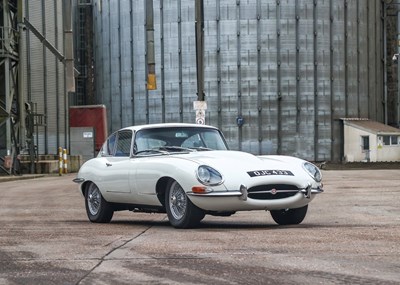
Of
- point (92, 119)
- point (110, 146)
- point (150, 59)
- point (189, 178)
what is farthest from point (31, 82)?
point (189, 178)

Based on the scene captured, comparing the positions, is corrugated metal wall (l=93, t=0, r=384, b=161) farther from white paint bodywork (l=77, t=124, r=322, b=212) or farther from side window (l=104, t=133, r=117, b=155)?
white paint bodywork (l=77, t=124, r=322, b=212)

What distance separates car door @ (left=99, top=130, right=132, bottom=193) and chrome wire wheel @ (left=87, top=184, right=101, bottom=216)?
0.93 ft

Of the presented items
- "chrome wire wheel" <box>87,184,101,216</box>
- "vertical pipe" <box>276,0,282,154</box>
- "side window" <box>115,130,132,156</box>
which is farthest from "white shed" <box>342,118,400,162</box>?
"side window" <box>115,130,132,156</box>

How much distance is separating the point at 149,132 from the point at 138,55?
149 feet

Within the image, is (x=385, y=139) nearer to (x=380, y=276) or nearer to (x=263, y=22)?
(x=263, y=22)

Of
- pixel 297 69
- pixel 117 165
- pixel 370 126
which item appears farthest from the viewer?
pixel 370 126

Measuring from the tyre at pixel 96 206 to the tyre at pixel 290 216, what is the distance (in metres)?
2.35

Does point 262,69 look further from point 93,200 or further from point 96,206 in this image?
point 96,206

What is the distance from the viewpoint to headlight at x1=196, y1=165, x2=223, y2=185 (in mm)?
9219

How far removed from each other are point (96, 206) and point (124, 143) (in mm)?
1010

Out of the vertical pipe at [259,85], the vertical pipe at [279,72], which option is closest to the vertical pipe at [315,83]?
the vertical pipe at [279,72]

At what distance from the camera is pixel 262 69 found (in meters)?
53.4

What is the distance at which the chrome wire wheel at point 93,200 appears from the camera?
11383 millimetres

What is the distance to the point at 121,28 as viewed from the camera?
5669cm
